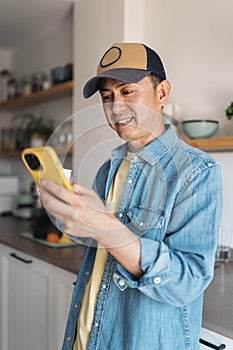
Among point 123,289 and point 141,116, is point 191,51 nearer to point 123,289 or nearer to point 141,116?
point 141,116

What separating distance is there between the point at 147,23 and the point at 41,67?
1279mm

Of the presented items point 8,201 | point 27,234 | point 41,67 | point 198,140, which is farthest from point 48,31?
point 198,140

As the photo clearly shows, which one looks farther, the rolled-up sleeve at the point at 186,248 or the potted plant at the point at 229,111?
the potted plant at the point at 229,111

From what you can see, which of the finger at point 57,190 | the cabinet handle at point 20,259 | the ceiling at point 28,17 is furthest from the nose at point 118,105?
the ceiling at point 28,17

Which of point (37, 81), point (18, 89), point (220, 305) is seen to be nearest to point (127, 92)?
point (220, 305)

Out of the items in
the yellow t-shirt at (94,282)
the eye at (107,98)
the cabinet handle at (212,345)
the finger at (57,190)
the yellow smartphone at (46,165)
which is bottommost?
the cabinet handle at (212,345)

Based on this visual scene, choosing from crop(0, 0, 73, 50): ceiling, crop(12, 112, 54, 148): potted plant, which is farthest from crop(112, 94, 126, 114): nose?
crop(12, 112, 54, 148): potted plant

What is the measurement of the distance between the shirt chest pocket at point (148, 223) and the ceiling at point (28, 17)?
2.04m

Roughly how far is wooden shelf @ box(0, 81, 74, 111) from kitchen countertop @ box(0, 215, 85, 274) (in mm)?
933

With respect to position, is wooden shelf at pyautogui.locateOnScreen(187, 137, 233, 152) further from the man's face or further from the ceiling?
the ceiling

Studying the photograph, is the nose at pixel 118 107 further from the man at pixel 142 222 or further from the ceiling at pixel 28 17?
the ceiling at pixel 28 17

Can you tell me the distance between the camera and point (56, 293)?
1719 millimetres

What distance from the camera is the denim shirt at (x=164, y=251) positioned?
684mm

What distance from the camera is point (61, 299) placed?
169cm
